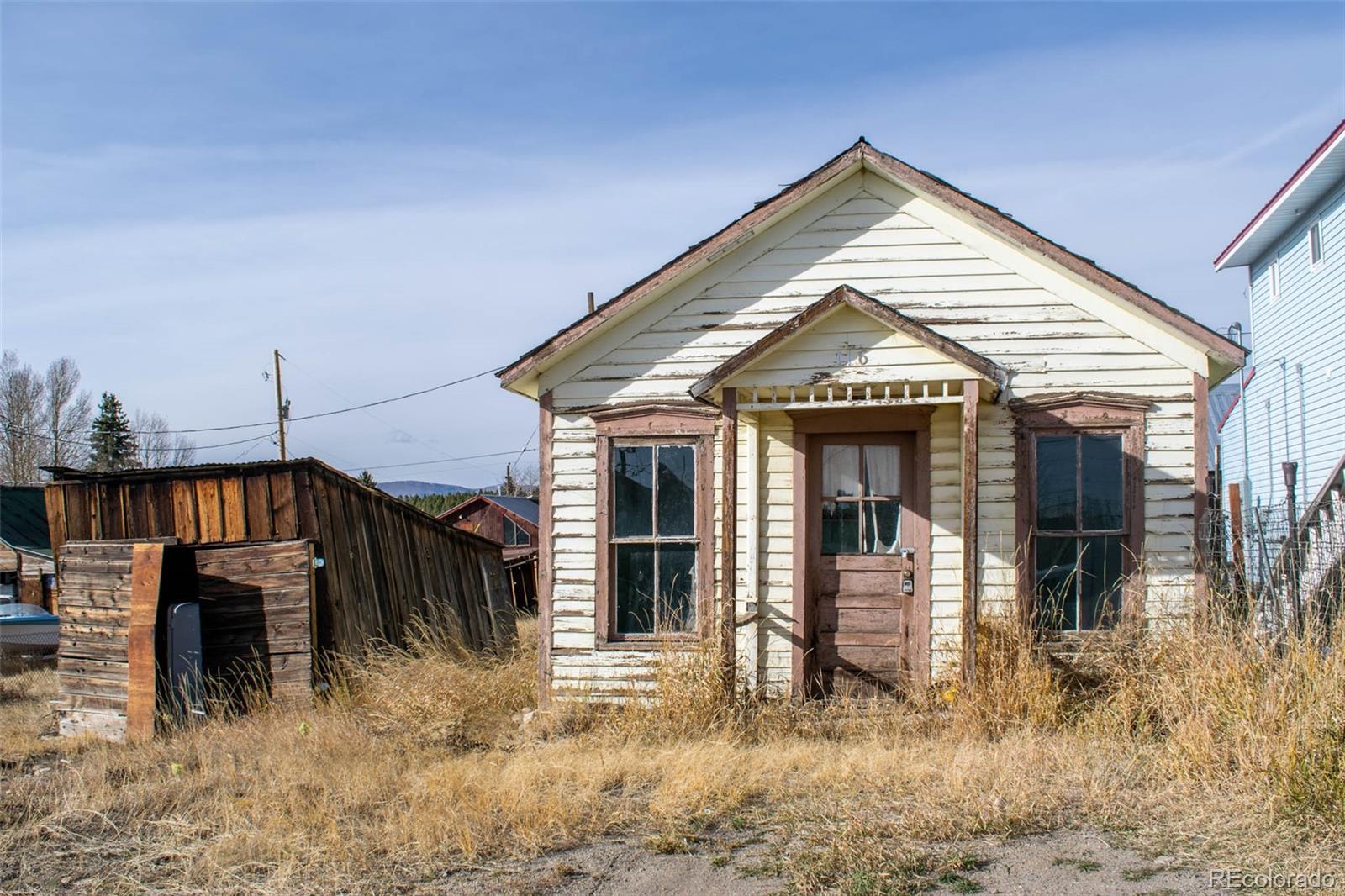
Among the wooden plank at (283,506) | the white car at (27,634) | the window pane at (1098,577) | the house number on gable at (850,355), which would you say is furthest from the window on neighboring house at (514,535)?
the window pane at (1098,577)

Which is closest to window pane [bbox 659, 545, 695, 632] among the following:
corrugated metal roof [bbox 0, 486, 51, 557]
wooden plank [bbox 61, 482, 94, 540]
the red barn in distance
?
wooden plank [bbox 61, 482, 94, 540]

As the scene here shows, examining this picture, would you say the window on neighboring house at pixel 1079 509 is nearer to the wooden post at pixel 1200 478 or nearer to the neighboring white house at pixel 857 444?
the neighboring white house at pixel 857 444

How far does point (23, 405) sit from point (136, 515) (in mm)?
47541

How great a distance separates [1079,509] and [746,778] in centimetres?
366

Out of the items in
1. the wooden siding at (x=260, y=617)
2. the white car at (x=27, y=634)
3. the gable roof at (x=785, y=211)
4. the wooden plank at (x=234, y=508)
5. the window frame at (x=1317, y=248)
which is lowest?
the white car at (x=27, y=634)

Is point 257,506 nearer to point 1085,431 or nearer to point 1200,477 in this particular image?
point 1085,431

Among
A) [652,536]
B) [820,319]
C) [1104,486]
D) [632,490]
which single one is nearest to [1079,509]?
[1104,486]

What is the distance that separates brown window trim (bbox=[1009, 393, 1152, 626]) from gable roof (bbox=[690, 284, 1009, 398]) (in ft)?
2.56

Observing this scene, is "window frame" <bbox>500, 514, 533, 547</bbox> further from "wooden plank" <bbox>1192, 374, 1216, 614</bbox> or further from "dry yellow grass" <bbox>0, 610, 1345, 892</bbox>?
"wooden plank" <bbox>1192, 374, 1216, 614</bbox>

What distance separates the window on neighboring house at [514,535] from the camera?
37.2 metres

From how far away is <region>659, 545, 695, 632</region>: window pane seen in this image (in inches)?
354

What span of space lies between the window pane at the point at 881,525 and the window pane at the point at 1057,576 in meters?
1.11

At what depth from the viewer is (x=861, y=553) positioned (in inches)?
352

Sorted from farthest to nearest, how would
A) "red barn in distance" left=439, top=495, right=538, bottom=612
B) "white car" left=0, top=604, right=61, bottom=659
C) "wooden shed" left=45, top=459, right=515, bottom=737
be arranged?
"red barn in distance" left=439, top=495, right=538, bottom=612
"white car" left=0, top=604, right=61, bottom=659
"wooden shed" left=45, top=459, right=515, bottom=737
